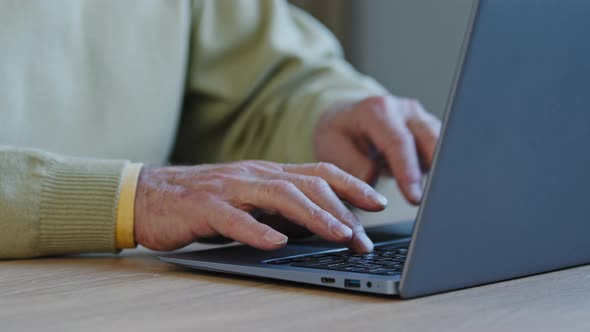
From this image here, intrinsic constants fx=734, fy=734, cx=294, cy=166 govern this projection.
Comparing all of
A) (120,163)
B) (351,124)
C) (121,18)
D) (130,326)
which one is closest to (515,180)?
(130,326)

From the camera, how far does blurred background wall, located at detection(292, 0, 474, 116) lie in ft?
8.87

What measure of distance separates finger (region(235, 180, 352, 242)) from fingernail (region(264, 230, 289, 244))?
3cm

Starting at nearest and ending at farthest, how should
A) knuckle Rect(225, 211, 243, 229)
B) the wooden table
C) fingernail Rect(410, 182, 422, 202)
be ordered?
the wooden table → knuckle Rect(225, 211, 243, 229) → fingernail Rect(410, 182, 422, 202)

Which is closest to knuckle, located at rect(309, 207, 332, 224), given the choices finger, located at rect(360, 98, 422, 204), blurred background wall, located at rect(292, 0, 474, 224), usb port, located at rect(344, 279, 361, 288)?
usb port, located at rect(344, 279, 361, 288)

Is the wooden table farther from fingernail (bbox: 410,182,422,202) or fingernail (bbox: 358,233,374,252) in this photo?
fingernail (bbox: 410,182,422,202)

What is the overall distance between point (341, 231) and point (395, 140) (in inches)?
18.0

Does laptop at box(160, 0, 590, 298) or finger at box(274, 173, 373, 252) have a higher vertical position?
laptop at box(160, 0, 590, 298)

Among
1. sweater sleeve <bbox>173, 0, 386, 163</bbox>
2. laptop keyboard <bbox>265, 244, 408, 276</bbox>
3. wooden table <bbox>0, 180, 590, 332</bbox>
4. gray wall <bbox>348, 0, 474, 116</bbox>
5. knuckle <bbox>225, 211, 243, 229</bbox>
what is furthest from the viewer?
gray wall <bbox>348, 0, 474, 116</bbox>

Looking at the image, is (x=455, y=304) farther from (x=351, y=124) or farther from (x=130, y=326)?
(x=351, y=124)

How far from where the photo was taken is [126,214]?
0.70 m

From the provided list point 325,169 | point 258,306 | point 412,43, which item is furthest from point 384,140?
point 412,43

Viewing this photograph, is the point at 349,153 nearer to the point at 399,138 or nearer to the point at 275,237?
the point at 399,138

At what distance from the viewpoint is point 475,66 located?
434 millimetres

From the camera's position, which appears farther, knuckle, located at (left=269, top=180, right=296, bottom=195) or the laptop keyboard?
knuckle, located at (left=269, top=180, right=296, bottom=195)
